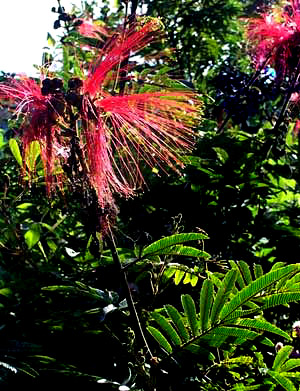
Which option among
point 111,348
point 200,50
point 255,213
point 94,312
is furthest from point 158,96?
point 200,50

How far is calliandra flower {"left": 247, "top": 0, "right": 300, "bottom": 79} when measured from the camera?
9.12ft

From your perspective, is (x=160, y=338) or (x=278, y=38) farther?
(x=278, y=38)

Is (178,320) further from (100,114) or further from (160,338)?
(100,114)

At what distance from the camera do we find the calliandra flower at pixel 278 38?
278cm

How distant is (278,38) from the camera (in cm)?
288

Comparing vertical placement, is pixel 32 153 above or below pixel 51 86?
below

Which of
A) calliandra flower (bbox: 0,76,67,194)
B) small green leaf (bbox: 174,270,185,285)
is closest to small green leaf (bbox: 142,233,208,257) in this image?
small green leaf (bbox: 174,270,185,285)

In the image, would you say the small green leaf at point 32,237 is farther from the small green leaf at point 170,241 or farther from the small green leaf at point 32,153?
the small green leaf at point 170,241

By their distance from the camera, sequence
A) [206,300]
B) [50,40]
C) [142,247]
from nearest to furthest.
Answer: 1. [206,300]
2. [142,247]
3. [50,40]

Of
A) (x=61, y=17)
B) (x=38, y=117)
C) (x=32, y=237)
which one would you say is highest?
(x=61, y=17)

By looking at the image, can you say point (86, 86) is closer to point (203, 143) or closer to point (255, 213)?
point (203, 143)

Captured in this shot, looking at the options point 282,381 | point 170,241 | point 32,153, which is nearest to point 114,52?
point 32,153

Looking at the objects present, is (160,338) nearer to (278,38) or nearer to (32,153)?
(32,153)

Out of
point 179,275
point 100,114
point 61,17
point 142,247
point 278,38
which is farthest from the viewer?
point 61,17
